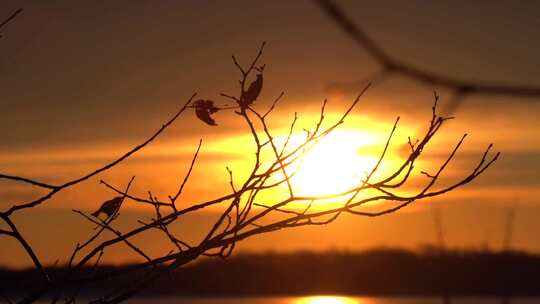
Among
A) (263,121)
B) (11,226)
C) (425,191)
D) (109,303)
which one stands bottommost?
(109,303)

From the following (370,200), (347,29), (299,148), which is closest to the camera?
(347,29)

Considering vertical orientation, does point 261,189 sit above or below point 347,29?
above

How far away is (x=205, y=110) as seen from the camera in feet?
14.0

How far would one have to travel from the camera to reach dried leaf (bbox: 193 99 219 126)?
4221 mm

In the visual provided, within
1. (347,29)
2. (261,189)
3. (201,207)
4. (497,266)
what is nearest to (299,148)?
(261,189)

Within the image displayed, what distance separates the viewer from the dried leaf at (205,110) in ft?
13.8

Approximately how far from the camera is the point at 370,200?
3.56m

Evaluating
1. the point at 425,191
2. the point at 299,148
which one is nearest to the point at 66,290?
the point at 299,148

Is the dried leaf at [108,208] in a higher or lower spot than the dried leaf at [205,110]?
lower

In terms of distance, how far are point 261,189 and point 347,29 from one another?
2534mm

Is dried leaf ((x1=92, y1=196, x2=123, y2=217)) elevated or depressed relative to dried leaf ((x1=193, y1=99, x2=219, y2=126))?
depressed

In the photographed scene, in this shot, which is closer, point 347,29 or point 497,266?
point 347,29

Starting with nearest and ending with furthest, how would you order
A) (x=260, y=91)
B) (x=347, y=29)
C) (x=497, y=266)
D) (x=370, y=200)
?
(x=347, y=29)
(x=497, y=266)
(x=370, y=200)
(x=260, y=91)

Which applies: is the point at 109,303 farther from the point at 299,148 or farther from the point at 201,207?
the point at 299,148
